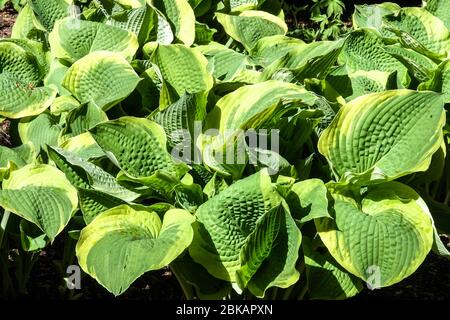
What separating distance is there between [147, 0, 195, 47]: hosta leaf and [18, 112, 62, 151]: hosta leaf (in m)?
0.46

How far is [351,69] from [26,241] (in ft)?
3.18

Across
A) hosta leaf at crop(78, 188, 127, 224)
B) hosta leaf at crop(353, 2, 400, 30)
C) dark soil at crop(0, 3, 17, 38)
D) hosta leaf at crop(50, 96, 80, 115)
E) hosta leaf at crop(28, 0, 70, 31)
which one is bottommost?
dark soil at crop(0, 3, 17, 38)

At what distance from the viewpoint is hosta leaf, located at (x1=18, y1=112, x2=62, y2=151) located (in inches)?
78.0

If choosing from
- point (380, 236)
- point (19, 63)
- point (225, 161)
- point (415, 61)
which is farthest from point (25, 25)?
point (380, 236)

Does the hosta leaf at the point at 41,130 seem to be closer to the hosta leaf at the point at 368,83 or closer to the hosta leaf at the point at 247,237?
the hosta leaf at the point at 247,237

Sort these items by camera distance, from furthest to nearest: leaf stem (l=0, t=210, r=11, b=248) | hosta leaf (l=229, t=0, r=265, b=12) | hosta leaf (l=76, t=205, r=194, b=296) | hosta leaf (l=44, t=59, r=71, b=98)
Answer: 1. hosta leaf (l=229, t=0, r=265, b=12)
2. hosta leaf (l=44, t=59, r=71, b=98)
3. leaf stem (l=0, t=210, r=11, b=248)
4. hosta leaf (l=76, t=205, r=194, b=296)

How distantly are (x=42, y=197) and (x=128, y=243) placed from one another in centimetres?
27

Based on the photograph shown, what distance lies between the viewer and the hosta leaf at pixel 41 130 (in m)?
1.98

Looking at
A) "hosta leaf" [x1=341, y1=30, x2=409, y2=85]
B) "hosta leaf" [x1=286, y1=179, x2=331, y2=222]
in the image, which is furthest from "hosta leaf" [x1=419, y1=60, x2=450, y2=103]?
"hosta leaf" [x1=286, y1=179, x2=331, y2=222]

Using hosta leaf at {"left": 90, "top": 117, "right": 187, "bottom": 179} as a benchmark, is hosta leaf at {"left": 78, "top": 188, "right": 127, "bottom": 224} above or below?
below

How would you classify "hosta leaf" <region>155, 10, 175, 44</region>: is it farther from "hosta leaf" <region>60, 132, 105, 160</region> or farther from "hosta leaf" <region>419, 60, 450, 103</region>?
"hosta leaf" <region>419, 60, 450, 103</region>

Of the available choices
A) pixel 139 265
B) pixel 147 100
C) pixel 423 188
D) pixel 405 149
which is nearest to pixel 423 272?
pixel 423 188

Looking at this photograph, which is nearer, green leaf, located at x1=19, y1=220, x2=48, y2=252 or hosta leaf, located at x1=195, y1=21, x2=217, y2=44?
green leaf, located at x1=19, y1=220, x2=48, y2=252
